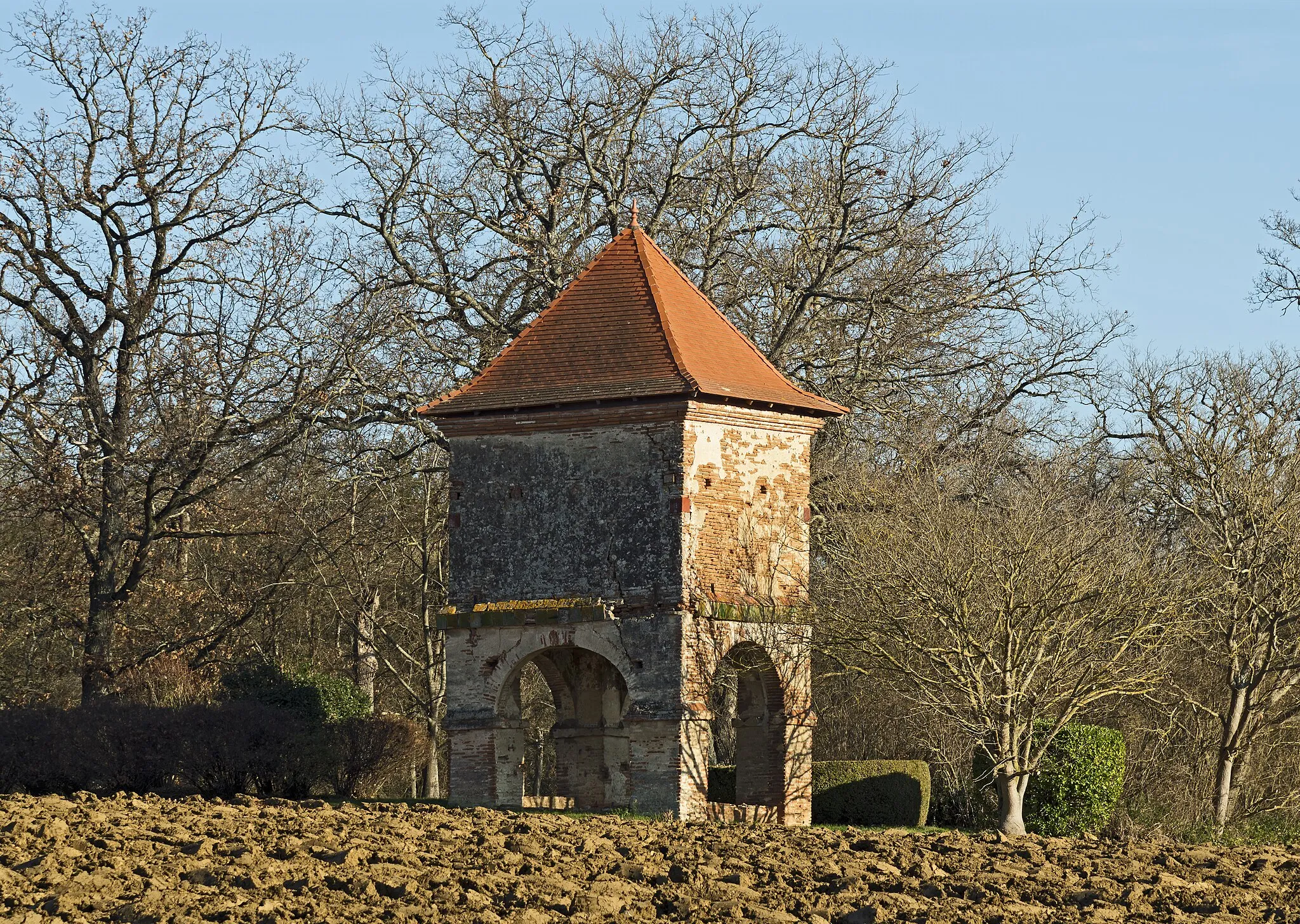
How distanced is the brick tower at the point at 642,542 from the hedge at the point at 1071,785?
9.63 ft

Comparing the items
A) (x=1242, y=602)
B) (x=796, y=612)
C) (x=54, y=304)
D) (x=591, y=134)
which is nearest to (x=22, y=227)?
(x=54, y=304)

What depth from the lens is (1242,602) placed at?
2667cm

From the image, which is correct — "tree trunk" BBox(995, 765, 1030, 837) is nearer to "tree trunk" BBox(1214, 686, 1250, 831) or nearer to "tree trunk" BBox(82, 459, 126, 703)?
"tree trunk" BBox(1214, 686, 1250, 831)

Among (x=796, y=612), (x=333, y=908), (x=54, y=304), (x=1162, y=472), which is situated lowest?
(x=333, y=908)

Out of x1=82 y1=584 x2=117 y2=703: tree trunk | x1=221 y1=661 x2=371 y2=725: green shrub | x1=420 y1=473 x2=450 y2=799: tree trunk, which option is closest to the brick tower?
x1=221 y1=661 x2=371 y2=725: green shrub

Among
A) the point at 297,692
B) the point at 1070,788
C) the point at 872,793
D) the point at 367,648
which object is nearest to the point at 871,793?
the point at 872,793

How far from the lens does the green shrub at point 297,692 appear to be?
27.3 m

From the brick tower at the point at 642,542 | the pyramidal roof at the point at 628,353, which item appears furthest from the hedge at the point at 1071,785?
the pyramidal roof at the point at 628,353

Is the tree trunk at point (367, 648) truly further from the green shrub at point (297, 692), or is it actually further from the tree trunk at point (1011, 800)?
the tree trunk at point (1011, 800)

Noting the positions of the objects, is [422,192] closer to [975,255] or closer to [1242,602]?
[975,255]

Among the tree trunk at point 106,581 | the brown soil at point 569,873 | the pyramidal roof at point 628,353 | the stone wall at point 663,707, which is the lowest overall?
the brown soil at point 569,873

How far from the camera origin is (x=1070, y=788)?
23906mm

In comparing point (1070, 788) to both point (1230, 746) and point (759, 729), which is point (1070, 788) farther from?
point (759, 729)

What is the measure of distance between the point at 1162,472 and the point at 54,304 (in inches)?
739
